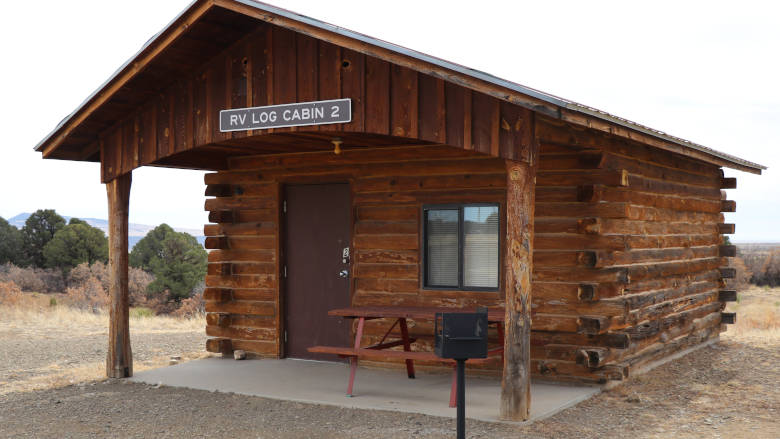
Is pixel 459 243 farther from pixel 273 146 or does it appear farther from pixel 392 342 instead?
pixel 273 146

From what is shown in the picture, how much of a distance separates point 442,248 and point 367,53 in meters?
3.26

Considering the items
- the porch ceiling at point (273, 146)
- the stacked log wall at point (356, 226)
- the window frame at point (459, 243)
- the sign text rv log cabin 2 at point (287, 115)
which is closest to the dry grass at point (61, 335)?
the stacked log wall at point (356, 226)

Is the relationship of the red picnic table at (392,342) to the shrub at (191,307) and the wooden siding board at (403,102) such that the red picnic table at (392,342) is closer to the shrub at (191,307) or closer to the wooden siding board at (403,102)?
the wooden siding board at (403,102)

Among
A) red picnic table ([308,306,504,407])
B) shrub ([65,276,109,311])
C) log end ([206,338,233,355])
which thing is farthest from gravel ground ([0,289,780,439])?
shrub ([65,276,109,311])

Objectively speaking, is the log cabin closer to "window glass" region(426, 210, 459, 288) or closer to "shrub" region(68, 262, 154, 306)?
"window glass" region(426, 210, 459, 288)

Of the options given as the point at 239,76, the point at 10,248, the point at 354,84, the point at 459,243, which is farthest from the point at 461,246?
the point at 10,248

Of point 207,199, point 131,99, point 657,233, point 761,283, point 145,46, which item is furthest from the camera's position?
point 761,283

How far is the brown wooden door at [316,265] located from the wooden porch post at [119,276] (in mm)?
2286

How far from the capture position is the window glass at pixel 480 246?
403 inches

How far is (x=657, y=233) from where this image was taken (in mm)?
11492

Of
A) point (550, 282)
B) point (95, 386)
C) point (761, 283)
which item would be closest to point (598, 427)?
point (550, 282)

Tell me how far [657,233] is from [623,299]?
73.6 inches

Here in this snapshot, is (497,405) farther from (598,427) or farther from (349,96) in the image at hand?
(349,96)

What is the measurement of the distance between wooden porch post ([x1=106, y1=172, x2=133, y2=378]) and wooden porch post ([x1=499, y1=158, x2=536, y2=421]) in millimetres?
5253
